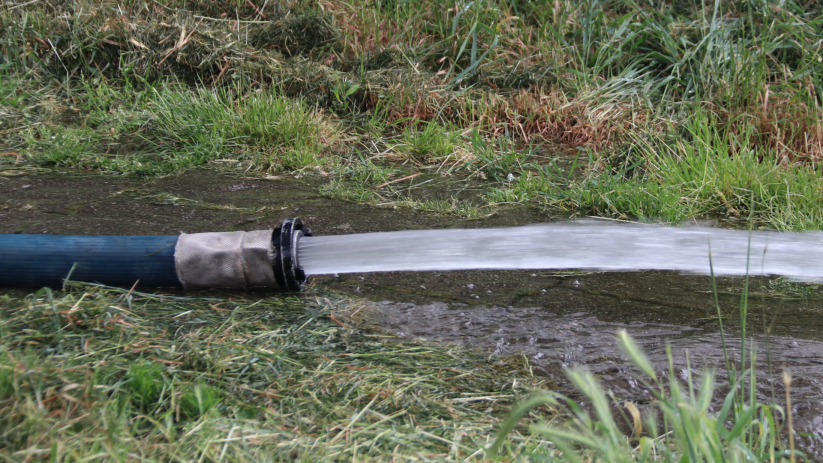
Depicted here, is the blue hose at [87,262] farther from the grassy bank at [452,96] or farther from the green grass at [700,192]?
the green grass at [700,192]

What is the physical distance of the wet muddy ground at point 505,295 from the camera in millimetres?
1729

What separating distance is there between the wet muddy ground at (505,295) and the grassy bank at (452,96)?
278mm

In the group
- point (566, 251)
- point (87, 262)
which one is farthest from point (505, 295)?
point (87, 262)

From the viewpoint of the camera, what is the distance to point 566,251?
2.43 metres

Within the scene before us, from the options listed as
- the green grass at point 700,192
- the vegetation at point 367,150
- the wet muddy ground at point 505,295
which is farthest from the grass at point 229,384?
the green grass at point 700,192

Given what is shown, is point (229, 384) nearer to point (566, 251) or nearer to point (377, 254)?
point (377, 254)

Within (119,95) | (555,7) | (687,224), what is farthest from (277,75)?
(687,224)

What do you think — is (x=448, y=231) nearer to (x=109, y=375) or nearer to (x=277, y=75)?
(x=109, y=375)

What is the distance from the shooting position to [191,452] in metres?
1.21

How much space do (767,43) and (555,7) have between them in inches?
61.5

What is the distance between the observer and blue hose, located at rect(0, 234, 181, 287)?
80.0 inches

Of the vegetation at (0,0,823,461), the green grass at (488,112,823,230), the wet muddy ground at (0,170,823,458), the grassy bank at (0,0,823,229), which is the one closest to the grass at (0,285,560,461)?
the vegetation at (0,0,823,461)

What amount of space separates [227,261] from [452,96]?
8.75 feet

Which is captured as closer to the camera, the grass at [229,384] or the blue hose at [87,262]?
the grass at [229,384]
